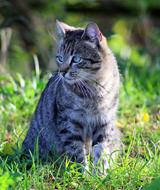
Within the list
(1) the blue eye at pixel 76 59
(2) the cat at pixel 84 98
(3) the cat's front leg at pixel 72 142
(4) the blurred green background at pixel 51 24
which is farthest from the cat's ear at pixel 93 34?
(4) the blurred green background at pixel 51 24

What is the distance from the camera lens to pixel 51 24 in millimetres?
9453

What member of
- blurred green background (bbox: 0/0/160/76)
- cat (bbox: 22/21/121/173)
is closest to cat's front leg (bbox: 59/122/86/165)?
cat (bbox: 22/21/121/173)

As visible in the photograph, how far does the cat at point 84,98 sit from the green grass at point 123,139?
0.64 ft

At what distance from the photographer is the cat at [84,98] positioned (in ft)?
16.2

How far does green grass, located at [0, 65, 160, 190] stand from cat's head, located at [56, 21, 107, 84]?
2.15ft

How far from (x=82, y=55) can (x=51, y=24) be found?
4.61 m

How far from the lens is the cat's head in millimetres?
4887

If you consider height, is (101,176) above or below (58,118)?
below

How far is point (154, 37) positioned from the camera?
918cm

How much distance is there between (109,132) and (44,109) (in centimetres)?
63

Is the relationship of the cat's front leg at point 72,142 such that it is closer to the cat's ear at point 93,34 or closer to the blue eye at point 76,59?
the blue eye at point 76,59

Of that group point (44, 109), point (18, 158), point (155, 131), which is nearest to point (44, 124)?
point (44, 109)

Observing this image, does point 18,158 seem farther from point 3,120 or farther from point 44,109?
point 3,120

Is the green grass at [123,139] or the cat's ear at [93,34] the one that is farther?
the cat's ear at [93,34]
